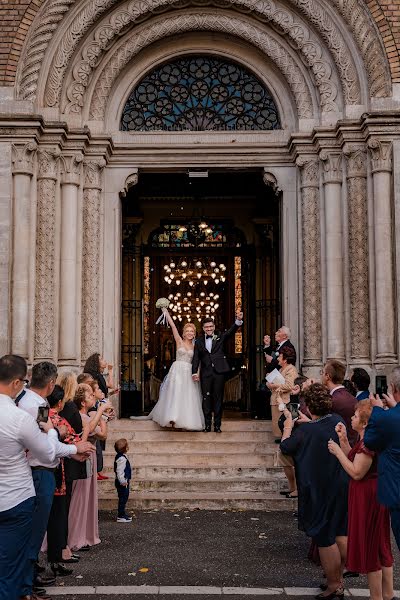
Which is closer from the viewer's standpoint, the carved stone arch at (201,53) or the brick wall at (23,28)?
the brick wall at (23,28)

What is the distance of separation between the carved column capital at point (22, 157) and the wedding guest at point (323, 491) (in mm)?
8529

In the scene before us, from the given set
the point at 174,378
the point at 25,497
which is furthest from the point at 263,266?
the point at 25,497

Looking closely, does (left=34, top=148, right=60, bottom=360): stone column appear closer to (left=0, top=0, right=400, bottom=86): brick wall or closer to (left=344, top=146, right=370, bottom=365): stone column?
(left=0, top=0, right=400, bottom=86): brick wall

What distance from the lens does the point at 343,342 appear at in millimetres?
13797

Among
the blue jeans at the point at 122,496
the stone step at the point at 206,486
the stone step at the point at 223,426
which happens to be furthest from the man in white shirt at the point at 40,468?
the stone step at the point at 223,426

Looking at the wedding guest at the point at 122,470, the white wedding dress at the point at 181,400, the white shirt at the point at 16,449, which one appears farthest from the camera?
the white wedding dress at the point at 181,400

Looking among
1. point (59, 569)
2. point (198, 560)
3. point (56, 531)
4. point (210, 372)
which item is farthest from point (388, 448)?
point (210, 372)

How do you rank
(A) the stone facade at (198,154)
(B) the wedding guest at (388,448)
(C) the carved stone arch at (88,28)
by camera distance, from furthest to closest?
(C) the carved stone arch at (88,28), (A) the stone facade at (198,154), (B) the wedding guest at (388,448)

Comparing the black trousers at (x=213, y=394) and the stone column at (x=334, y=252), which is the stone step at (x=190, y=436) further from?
the stone column at (x=334, y=252)

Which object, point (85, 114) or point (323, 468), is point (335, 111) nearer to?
point (85, 114)

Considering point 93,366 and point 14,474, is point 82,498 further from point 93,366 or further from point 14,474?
point 93,366

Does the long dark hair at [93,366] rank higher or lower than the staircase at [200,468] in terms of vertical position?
higher

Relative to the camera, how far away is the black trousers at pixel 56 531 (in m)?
7.11

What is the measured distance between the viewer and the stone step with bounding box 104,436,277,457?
12125mm
